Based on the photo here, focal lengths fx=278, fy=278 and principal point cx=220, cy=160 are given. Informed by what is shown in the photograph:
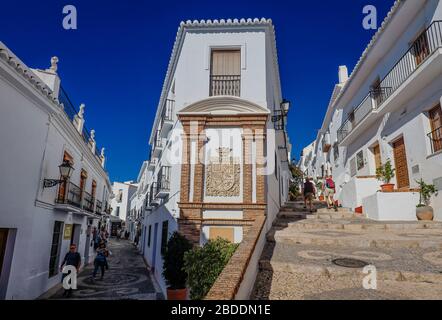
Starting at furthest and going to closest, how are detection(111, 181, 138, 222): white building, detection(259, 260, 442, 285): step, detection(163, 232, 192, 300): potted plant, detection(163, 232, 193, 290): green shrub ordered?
detection(111, 181, 138, 222): white building < detection(163, 232, 193, 290): green shrub < detection(163, 232, 192, 300): potted plant < detection(259, 260, 442, 285): step

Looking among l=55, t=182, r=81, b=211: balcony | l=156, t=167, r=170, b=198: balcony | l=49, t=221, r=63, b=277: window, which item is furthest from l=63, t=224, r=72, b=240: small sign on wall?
l=156, t=167, r=170, b=198: balcony

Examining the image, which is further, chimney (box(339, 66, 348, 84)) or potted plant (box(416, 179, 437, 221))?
chimney (box(339, 66, 348, 84))

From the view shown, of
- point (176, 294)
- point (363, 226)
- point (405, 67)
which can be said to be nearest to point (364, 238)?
point (363, 226)

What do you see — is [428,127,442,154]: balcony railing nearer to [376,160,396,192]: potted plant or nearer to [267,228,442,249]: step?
[376,160,396,192]: potted plant

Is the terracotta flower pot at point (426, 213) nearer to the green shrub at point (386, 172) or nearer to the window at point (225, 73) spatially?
the green shrub at point (386, 172)

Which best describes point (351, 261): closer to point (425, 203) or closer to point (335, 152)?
point (425, 203)

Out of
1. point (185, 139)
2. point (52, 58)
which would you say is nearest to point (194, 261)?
point (185, 139)

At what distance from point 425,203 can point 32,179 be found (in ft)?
42.5

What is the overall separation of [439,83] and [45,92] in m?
12.9

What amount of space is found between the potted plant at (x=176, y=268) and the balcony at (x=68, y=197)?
5.93 metres

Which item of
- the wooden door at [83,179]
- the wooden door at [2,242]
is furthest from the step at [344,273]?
the wooden door at [83,179]

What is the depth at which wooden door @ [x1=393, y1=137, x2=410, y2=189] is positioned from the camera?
439 inches

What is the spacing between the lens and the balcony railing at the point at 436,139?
30.0 ft

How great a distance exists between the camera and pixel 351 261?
550cm
